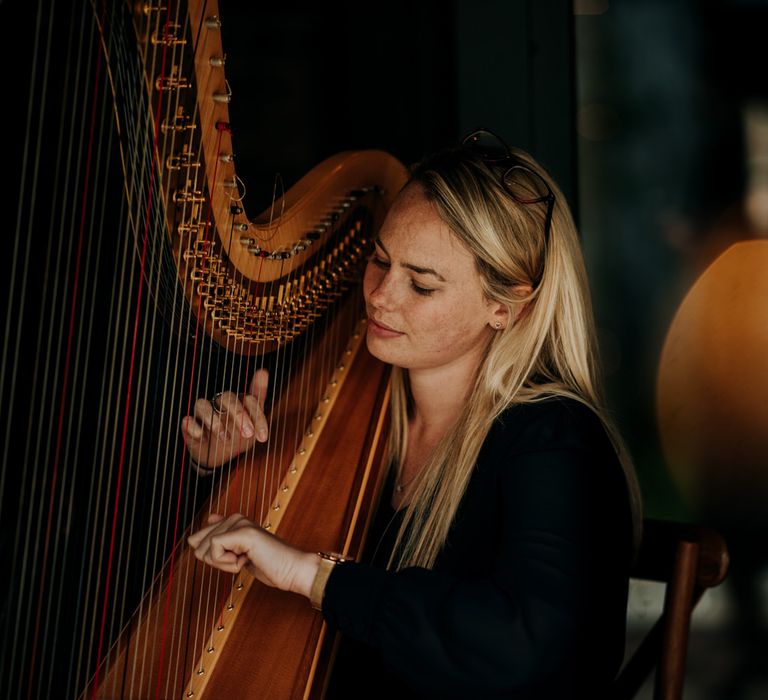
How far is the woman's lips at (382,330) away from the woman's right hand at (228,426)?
229mm

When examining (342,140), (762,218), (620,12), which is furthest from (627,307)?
(342,140)

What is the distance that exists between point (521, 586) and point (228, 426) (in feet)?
2.22

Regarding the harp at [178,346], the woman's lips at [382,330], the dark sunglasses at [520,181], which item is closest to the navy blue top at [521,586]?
the harp at [178,346]

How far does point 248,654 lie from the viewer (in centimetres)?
138

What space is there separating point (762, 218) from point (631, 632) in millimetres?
1284

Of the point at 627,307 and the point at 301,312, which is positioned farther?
the point at 627,307

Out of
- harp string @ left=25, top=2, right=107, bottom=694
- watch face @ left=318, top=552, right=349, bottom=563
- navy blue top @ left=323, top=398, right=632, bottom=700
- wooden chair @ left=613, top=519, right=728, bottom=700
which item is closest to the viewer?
harp string @ left=25, top=2, right=107, bottom=694

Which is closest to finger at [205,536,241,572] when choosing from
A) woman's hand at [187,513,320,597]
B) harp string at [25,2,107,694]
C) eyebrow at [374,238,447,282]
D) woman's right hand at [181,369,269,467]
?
woman's hand at [187,513,320,597]

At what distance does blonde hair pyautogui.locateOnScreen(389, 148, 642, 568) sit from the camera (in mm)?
1631

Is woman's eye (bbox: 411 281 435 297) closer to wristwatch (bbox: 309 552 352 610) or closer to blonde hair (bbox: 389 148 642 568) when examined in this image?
blonde hair (bbox: 389 148 642 568)

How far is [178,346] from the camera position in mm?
1378

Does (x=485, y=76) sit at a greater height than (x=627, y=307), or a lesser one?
greater

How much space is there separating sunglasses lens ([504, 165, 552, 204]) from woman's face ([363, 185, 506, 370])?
14 centimetres

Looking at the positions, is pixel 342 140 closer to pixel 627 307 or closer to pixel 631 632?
pixel 627 307
